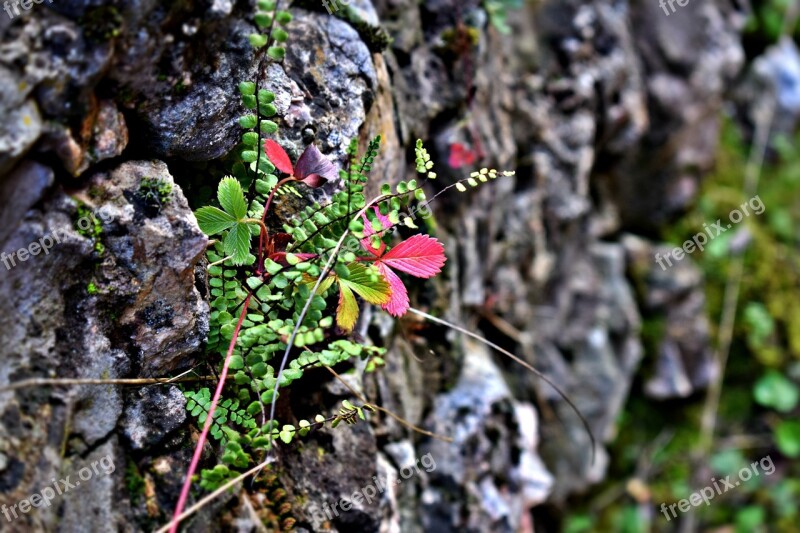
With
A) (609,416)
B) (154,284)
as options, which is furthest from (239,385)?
(609,416)

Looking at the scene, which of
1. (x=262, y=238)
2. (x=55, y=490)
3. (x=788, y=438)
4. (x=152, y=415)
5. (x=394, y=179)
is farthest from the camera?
(x=788, y=438)

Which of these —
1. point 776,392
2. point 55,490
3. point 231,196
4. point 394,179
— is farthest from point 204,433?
point 776,392

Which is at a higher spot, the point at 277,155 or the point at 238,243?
the point at 277,155

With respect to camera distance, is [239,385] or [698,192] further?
[698,192]

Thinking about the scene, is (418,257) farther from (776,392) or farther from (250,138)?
(776,392)

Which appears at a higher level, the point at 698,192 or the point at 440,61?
the point at 440,61

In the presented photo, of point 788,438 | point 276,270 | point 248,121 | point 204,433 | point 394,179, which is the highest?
point 248,121

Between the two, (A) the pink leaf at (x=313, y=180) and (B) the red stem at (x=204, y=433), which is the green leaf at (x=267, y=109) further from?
(B) the red stem at (x=204, y=433)

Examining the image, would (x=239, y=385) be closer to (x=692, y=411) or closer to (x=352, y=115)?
(x=352, y=115)
